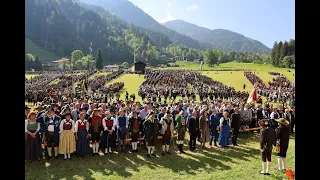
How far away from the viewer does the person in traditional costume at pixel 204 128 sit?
35.8 ft

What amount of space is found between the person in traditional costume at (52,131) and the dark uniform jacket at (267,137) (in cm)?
652

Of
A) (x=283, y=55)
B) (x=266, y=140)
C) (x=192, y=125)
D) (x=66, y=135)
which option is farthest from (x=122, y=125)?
(x=283, y=55)

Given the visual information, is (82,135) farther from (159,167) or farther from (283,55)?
(283,55)

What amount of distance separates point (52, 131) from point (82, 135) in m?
0.97

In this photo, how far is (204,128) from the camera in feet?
36.0

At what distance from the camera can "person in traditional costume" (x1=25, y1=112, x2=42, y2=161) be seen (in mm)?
8323

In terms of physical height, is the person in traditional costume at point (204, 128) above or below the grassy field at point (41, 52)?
below

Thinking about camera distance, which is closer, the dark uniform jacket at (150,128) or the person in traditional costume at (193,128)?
the dark uniform jacket at (150,128)

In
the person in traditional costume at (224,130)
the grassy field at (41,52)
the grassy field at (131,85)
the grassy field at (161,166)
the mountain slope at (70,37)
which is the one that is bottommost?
the grassy field at (161,166)

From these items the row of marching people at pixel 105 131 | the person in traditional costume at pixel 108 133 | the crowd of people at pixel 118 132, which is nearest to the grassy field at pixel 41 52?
the crowd of people at pixel 118 132

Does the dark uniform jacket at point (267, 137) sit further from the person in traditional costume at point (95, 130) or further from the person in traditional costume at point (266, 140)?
the person in traditional costume at point (95, 130)
